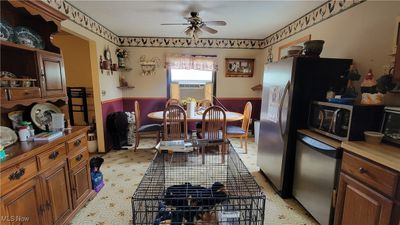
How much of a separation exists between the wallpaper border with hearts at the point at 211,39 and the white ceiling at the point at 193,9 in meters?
0.10

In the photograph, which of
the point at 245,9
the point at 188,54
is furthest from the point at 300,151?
the point at 188,54

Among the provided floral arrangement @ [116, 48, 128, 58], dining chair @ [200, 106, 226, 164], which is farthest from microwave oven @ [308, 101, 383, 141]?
floral arrangement @ [116, 48, 128, 58]

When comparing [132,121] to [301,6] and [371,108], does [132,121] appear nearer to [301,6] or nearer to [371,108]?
Answer: [301,6]

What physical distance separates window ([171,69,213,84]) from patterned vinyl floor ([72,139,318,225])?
7.27ft

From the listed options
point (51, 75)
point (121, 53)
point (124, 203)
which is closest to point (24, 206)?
point (124, 203)

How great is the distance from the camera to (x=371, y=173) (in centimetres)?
126

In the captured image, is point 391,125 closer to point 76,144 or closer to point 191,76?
point 76,144

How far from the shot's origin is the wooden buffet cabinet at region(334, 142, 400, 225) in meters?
1.14

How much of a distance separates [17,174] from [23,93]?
1.96 feet

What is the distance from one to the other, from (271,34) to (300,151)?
115 inches

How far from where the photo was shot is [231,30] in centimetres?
379

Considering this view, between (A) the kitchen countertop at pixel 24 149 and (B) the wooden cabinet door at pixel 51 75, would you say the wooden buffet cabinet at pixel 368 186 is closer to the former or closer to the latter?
(A) the kitchen countertop at pixel 24 149

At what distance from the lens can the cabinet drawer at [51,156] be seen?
4.83 feet

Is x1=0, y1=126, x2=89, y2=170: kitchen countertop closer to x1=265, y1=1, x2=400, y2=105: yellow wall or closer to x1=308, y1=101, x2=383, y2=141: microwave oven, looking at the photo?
x1=308, y1=101, x2=383, y2=141: microwave oven
